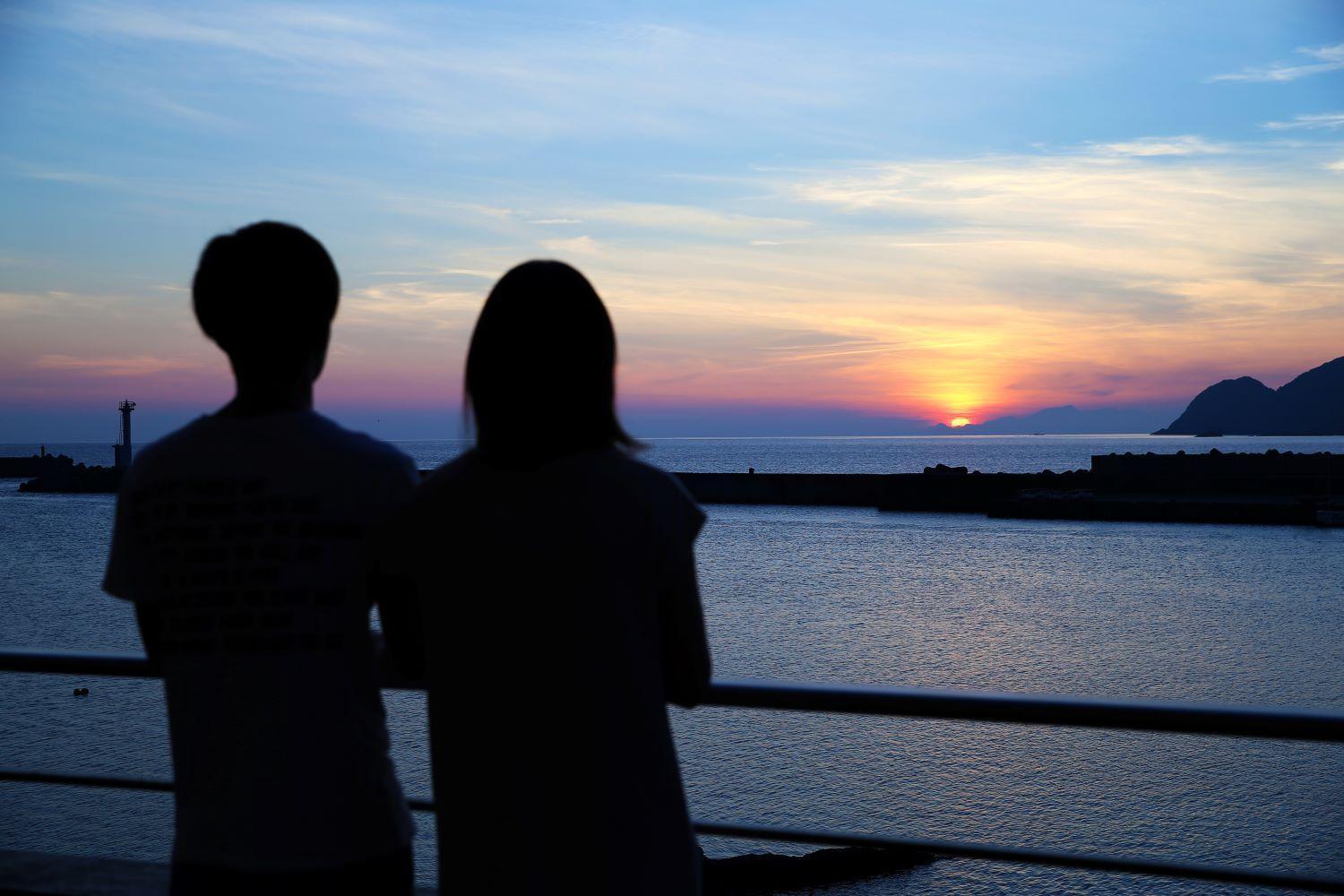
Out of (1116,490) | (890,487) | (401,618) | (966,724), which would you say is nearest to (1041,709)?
(401,618)

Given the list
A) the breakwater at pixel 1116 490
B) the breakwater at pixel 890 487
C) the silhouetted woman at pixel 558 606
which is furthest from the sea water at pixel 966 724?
the breakwater at pixel 890 487

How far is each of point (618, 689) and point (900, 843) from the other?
134 cm

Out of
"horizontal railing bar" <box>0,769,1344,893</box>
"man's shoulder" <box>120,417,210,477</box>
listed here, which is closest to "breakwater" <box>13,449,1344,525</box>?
"horizontal railing bar" <box>0,769,1344,893</box>

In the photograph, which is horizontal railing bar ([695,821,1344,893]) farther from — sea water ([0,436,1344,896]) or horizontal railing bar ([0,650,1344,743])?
sea water ([0,436,1344,896])

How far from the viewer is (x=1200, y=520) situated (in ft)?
213

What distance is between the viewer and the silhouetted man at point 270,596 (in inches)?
53.3

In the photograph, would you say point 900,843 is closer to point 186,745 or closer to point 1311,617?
point 186,745

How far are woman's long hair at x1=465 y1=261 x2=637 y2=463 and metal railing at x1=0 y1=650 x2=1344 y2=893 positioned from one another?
1.94 ft

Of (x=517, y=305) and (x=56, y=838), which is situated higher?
(x=517, y=305)

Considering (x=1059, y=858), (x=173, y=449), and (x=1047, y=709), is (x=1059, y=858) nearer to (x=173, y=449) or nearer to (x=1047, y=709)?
(x=1047, y=709)

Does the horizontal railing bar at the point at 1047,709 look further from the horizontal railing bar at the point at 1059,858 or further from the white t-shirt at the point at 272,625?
the white t-shirt at the point at 272,625

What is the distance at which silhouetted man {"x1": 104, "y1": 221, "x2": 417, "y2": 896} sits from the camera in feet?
4.44

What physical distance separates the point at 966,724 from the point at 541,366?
2910 cm

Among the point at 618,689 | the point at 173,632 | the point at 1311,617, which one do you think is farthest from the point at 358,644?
the point at 1311,617
